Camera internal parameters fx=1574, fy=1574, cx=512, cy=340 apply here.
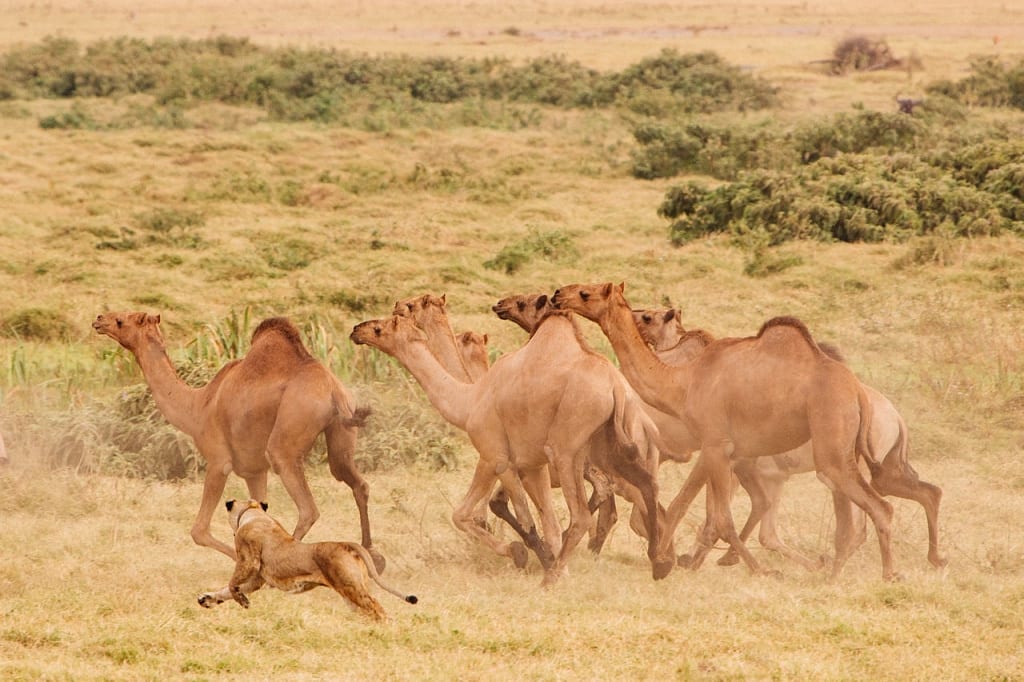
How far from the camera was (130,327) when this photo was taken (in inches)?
370

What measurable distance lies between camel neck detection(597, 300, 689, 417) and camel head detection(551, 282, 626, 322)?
30 millimetres

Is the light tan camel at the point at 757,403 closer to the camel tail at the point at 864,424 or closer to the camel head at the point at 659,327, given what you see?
the camel tail at the point at 864,424

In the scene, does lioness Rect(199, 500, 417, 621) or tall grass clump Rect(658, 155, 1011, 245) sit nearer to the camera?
lioness Rect(199, 500, 417, 621)

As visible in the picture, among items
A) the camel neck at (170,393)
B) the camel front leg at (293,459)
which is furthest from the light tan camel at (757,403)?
the camel neck at (170,393)

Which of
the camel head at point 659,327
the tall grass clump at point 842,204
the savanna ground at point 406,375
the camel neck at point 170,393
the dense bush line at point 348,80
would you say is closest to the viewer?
the savanna ground at point 406,375

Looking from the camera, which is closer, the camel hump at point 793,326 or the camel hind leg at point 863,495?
the camel hind leg at point 863,495

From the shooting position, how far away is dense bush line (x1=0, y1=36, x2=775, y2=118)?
31.1 m

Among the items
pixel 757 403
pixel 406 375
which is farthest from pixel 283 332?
pixel 406 375

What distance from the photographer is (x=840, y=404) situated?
8.09 m

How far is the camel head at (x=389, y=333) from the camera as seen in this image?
30.0 ft

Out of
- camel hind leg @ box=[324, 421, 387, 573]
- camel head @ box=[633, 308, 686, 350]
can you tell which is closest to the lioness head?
camel hind leg @ box=[324, 421, 387, 573]

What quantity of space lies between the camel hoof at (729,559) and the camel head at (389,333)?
2.12 m

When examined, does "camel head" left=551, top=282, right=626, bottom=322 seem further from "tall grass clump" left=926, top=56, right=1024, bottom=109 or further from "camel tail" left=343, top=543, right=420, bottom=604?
"tall grass clump" left=926, top=56, right=1024, bottom=109

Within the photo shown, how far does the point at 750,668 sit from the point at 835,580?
169 cm
